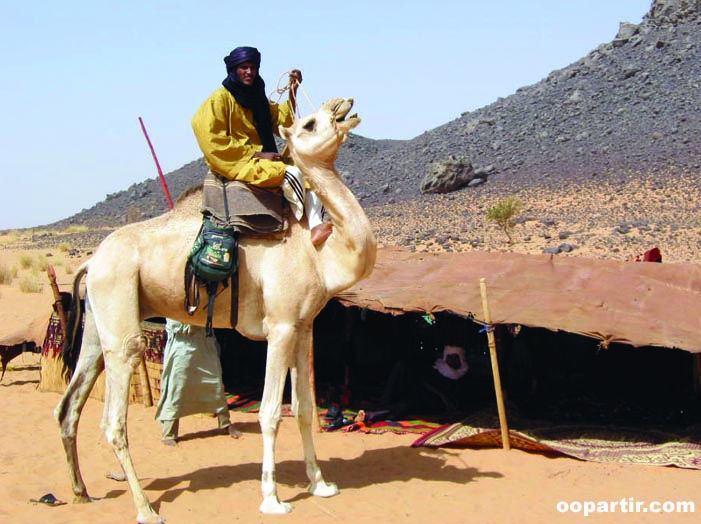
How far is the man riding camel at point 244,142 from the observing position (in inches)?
247

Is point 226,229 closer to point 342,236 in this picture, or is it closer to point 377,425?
point 342,236

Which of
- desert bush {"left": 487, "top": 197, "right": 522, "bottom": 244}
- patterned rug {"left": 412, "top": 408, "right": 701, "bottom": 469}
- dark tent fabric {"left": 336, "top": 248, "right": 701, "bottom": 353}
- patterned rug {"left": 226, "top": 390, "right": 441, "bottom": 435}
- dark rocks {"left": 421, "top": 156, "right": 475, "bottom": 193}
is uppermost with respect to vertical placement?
dark rocks {"left": 421, "top": 156, "right": 475, "bottom": 193}

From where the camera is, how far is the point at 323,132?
6.14m

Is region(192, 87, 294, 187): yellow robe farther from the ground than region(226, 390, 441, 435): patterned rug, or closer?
farther from the ground

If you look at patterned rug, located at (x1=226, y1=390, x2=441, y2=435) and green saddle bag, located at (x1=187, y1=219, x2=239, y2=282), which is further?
patterned rug, located at (x1=226, y1=390, x2=441, y2=435)

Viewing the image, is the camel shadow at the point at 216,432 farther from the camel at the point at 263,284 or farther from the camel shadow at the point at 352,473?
the camel at the point at 263,284

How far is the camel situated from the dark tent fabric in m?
2.17

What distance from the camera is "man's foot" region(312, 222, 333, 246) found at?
20.5 ft

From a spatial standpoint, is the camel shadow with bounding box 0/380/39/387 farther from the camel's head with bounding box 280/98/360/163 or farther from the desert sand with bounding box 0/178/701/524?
the camel's head with bounding box 280/98/360/163

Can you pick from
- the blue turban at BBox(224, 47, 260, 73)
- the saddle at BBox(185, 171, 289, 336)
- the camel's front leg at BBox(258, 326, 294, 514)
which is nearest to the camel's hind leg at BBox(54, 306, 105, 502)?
the saddle at BBox(185, 171, 289, 336)

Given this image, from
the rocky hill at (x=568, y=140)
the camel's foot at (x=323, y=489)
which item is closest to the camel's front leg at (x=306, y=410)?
the camel's foot at (x=323, y=489)

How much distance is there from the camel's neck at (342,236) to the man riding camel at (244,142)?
137 millimetres

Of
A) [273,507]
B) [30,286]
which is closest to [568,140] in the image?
[30,286]

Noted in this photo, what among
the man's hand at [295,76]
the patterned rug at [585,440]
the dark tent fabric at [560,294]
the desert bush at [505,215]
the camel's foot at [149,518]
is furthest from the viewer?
the desert bush at [505,215]
